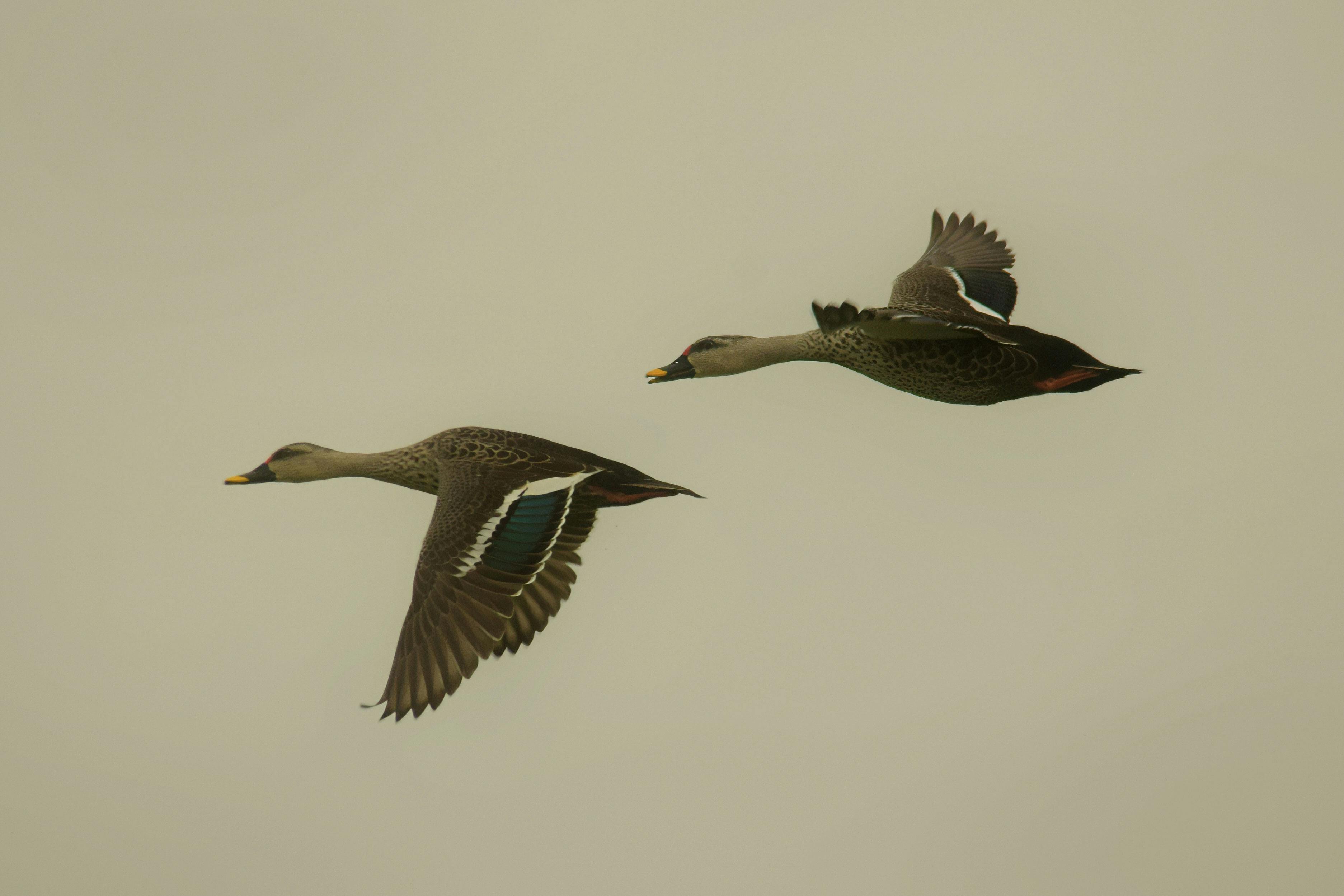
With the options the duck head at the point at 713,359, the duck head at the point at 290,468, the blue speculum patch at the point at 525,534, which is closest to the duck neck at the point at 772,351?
the duck head at the point at 713,359

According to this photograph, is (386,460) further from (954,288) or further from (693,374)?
(954,288)

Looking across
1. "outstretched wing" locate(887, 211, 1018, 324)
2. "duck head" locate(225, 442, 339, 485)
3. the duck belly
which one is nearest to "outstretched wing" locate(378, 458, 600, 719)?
"duck head" locate(225, 442, 339, 485)

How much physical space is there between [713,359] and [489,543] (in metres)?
3.02

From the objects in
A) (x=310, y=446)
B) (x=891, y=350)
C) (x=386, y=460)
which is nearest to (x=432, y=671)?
(x=386, y=460)

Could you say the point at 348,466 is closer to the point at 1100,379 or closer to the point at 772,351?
the point at 772,351

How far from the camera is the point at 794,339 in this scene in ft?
36.7

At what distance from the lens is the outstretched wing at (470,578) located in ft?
29.0

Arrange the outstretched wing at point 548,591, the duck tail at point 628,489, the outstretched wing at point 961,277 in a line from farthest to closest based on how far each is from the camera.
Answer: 1. the outstretched wing at point 961,277
2. the duck tail at point 628,489
3. the outstretched wing at point 548,591

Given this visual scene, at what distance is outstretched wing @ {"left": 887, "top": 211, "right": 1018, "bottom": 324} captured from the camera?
1162 centimetres

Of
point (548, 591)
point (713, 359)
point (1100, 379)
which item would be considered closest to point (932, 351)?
point (1100, 379)

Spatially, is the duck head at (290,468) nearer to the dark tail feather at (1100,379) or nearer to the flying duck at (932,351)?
the flying duck at (932,351)

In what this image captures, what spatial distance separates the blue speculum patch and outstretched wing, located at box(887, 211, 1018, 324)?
10.6ft

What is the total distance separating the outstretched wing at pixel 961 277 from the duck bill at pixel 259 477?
498 cm

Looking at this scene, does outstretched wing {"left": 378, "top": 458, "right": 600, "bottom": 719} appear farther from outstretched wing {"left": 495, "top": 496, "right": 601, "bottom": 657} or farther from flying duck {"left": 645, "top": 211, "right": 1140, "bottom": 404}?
flying duck {"left": 645, "top": 211, "right": 1140, "bottom": 404}
